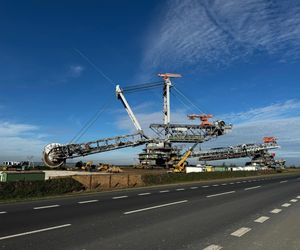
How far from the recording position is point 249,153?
408 ft

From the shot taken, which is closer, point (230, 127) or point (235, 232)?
point (235, 232)

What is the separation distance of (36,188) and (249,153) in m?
111

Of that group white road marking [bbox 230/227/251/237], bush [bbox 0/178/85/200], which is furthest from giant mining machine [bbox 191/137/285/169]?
white road marking [bbox 230/227/251/237]

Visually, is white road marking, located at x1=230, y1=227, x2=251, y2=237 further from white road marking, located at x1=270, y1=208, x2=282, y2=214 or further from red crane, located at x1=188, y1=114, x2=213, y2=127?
red crane, located at x1=188, y1=114, x2=213, y2=127

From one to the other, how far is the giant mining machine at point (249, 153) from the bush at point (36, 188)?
100906 mm

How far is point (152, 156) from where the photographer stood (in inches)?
3642

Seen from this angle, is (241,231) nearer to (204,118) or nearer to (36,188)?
(36,188)

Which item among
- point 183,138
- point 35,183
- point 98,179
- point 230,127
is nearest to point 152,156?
point 183,138

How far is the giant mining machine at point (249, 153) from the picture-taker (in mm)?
121125

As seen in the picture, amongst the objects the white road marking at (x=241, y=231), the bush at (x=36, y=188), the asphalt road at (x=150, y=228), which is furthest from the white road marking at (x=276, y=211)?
the bush at (x=36, y=188)

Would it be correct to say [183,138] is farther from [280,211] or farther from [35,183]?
[280,211]

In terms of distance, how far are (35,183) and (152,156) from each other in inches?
2738

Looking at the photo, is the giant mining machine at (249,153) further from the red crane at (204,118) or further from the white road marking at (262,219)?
the white road marking at (262,219)

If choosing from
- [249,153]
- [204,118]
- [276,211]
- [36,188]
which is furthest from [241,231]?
[249,153]
